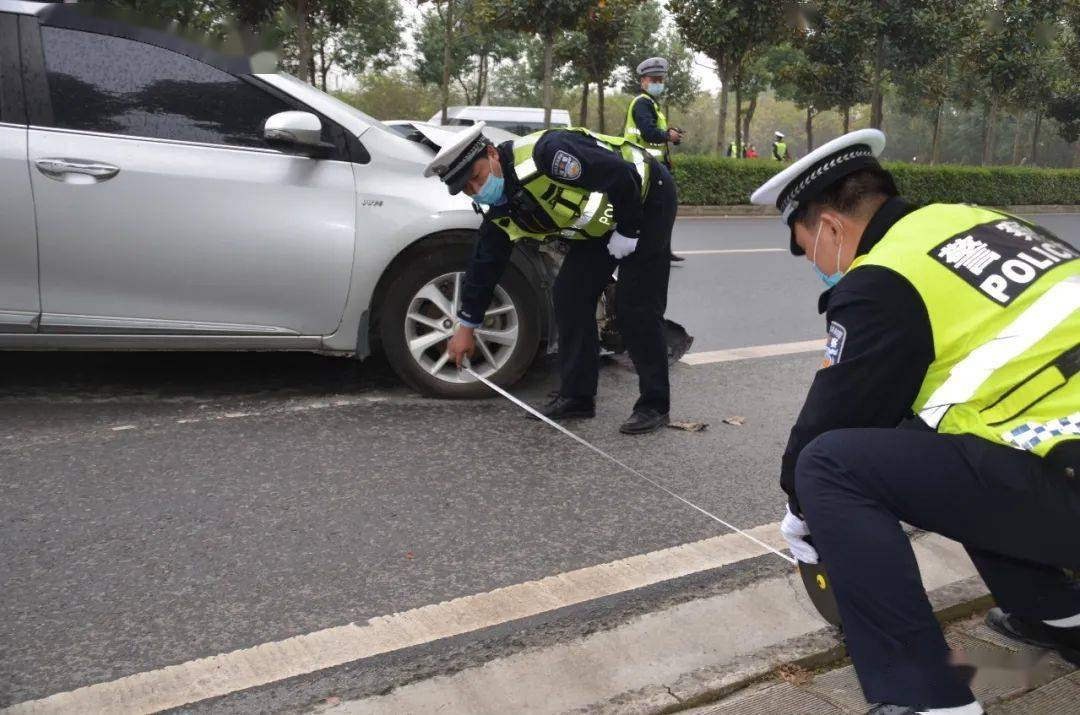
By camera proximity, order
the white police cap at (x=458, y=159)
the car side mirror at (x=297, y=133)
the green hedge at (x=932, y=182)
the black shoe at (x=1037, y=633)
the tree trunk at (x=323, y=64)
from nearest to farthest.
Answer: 1. the black shoe at (x=1037, y=633)
2. the white police cap at (x=458, y=159)
3. the car side mirror at (x=297, y=133)
4. the green hedge at (x=932, y=182)
5. the tree trunk at (x=323, y=64)

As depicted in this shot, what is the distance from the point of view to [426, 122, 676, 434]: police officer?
13.1ft

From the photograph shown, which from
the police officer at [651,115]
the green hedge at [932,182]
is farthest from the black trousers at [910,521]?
the green hedge at [932,182]

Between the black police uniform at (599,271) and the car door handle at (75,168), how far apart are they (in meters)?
1.49

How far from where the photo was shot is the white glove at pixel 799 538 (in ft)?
7.52

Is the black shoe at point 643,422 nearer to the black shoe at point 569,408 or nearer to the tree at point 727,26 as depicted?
the black shoe at point 569,408

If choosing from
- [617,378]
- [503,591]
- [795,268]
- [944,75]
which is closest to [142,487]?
[503,591]

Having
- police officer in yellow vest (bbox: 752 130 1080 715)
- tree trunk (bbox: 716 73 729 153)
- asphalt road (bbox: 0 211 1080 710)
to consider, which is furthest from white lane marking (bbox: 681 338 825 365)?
tree trunk (bbox: 716 73 729 153)

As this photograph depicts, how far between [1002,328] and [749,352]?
4072 millimetres

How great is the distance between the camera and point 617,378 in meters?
5.32

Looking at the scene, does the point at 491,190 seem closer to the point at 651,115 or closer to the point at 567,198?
the point at 567,198

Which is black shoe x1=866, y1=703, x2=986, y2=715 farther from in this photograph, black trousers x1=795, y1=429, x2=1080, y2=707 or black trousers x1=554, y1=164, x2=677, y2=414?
black trousers x1=554, y1=164, x2=677, y2=414

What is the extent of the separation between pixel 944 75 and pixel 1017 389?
30.9 m

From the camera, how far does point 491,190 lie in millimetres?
3988

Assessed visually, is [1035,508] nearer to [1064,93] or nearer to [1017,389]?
[1017,389]
